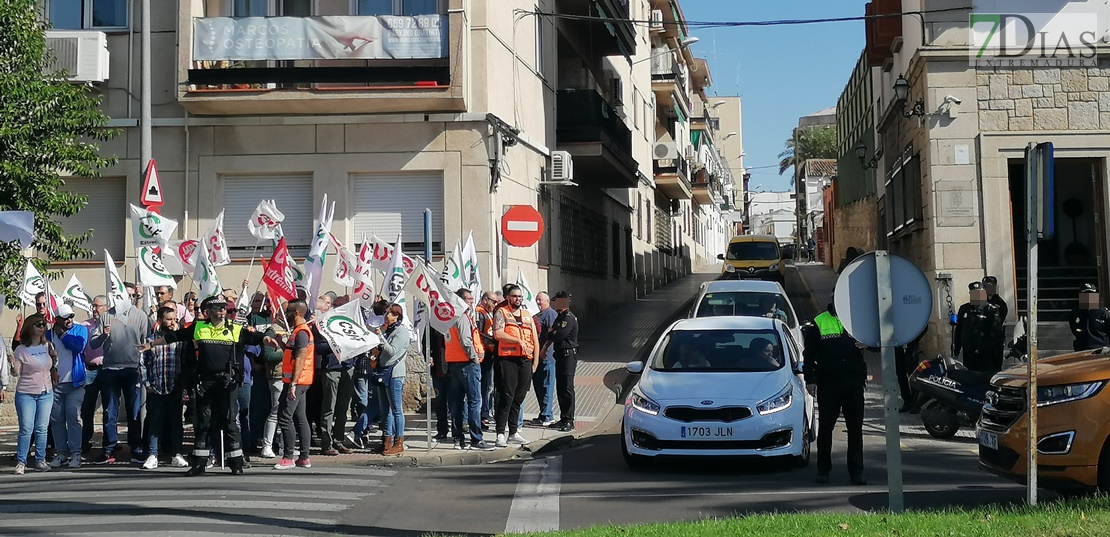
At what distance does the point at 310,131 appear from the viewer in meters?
19.3

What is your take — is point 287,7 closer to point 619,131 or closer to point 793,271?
point 619,131

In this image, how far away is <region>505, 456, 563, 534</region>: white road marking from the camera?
8.38 metres

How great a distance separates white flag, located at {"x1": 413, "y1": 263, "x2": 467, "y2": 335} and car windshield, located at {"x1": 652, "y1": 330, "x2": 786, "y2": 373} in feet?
8.37

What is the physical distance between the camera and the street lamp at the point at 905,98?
2027cm

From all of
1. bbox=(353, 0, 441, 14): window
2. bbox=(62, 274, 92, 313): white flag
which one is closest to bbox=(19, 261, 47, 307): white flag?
bbox=(62, 274, 92, 313): white flag

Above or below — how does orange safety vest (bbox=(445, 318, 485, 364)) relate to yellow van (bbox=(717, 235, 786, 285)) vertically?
below

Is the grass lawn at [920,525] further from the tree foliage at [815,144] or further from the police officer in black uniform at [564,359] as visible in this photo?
the tree foliage at [815,144]

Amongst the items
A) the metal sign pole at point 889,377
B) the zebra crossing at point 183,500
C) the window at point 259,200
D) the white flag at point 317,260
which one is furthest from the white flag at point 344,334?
the window at point 259,200

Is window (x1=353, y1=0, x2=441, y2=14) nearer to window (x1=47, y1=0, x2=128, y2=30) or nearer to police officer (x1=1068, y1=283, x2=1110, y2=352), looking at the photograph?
window (x1=47, y1=0, x2=128, y2=30)

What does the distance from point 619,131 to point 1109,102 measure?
12.5 metres

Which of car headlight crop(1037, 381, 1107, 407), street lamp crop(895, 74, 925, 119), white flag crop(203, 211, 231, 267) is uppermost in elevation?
street lamp crop(895, 74, 925, 119)

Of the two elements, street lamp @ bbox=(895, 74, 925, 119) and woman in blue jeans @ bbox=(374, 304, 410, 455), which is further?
street lamp @ bbox=(895, 74, 925, 119)

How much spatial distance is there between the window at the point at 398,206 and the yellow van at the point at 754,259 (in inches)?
618

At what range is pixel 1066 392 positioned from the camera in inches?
323
